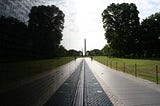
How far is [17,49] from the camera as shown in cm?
2830

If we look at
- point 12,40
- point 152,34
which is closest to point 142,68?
point 12,40

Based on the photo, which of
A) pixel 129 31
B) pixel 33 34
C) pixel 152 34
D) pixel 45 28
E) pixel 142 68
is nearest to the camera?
pixel 142 68

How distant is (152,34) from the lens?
79.8m

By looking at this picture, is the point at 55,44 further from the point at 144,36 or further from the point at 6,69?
the point at 144,36

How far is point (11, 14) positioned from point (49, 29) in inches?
878

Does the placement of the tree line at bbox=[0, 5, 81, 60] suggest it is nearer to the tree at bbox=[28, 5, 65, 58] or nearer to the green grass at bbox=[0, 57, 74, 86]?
the tree at bbox=[28, 5, 65, 58]

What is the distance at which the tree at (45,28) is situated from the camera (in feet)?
130

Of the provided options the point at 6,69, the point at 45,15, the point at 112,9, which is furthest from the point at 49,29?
the point at 112,9

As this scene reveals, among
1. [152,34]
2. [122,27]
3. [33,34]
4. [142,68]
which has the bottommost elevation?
[142,68]

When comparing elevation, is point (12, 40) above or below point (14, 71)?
above

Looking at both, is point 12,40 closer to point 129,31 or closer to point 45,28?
point 45,28

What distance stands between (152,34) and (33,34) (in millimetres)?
48809

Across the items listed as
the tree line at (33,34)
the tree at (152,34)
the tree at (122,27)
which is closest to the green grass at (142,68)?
the tree line at (33,34)

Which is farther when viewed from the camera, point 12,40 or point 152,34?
point 152,34
